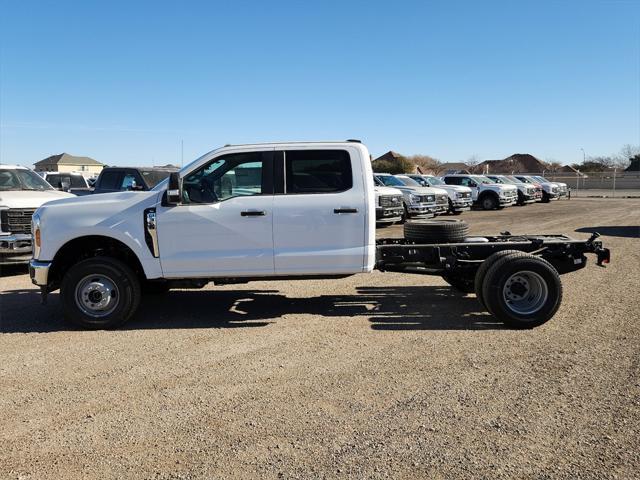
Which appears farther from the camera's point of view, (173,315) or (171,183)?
(173,315)

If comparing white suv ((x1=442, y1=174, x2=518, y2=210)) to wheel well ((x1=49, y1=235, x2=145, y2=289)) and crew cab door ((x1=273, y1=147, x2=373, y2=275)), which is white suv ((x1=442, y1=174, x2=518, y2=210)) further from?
wheel well ((x1=49, y1=235, x2=145, y2=289))

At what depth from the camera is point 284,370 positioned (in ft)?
16.0

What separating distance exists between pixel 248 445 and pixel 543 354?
3095mm

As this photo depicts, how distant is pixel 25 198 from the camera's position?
10047 millimetres

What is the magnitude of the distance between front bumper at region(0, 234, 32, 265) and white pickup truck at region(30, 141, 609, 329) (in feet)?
12.6

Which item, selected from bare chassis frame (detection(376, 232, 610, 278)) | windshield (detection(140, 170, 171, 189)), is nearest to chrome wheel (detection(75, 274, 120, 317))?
bare chassis frame (detection(376, 232, 610, 278))

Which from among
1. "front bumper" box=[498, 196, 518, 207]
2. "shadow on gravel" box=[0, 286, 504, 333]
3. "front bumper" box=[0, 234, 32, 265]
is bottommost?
"shadow on gravel" box=[0, 286, 504, 333]

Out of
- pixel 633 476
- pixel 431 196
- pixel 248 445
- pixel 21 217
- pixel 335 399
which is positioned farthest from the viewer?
pixel 431 196

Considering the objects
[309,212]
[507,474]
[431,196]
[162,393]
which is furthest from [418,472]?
[431,196]

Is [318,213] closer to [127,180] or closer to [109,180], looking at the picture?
[127,180]

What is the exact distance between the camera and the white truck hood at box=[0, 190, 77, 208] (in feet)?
32.1

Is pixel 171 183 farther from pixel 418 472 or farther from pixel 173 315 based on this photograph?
pixel 418 472

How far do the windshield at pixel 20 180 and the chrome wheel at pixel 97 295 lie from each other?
5.95 metres

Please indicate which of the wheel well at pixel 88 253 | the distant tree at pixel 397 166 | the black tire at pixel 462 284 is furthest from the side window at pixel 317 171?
the distant tree at pixel 397 166
